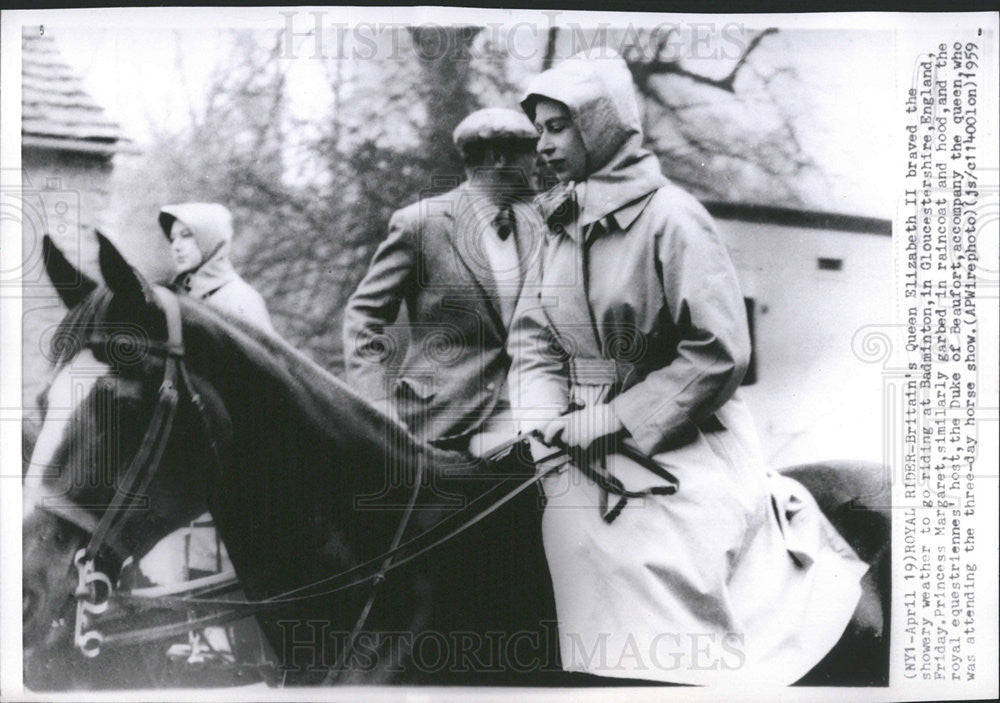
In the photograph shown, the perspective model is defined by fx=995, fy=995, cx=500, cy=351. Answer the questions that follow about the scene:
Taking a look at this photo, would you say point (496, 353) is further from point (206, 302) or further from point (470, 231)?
point (206, 302)

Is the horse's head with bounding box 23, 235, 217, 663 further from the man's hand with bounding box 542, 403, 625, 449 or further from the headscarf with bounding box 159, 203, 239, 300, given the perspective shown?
the man's hand with bounding box 542, 403, 625, 449

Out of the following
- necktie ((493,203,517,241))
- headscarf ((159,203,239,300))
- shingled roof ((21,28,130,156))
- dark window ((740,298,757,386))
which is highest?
shingled roof ((21,28,130,156))

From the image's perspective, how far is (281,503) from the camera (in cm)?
287

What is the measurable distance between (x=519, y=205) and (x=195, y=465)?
121 centimetres

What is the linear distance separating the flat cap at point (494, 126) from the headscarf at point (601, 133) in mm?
39

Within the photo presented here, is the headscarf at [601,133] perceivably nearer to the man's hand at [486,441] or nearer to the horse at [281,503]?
the man's hand at [486,441]

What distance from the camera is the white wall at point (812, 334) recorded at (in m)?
2.92

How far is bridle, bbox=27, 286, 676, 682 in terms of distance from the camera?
2865 millimetres

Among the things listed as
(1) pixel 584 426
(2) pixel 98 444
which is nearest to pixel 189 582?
(2) pixel 98 444

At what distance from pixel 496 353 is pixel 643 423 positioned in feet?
1.54

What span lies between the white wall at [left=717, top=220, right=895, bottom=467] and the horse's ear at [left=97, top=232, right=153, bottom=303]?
1693 millimetres

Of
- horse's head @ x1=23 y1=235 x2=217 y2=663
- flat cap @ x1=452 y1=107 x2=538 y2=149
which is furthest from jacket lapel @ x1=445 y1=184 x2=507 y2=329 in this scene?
horse's head @ x1=23 y1=235 x2=217 y2=663

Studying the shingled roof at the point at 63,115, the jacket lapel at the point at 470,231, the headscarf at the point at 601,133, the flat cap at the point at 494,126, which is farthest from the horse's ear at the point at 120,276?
the headscarf at the point at 601,133

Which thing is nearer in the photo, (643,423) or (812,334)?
(643,423)
